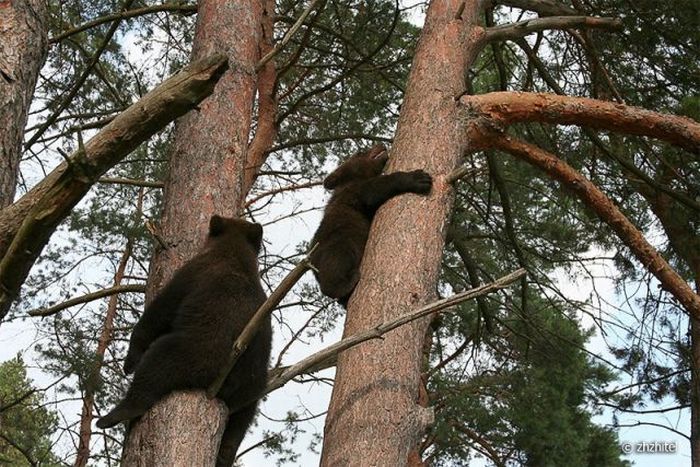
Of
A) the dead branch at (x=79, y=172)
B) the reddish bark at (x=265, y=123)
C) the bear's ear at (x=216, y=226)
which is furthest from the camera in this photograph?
the reddish bark at (x=265, y=123)

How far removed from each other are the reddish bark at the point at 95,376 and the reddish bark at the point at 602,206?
225 inches

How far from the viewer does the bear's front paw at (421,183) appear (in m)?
5.21

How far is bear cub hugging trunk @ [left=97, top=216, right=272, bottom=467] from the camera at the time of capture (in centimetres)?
443

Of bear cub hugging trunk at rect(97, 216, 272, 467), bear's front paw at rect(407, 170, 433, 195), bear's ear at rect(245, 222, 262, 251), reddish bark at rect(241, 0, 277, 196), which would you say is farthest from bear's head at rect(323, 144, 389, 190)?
bear cub hugging trunk at rect(97, 216, 272, 467)

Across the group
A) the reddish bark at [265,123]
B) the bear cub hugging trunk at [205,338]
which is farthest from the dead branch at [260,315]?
the reddish bark at [265,123]

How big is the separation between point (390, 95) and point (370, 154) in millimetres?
4192

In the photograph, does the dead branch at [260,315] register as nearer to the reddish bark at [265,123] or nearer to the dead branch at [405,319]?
the dead branch at [405,319]

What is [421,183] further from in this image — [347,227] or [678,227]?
[678,227]

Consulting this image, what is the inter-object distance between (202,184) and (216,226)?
339 mm

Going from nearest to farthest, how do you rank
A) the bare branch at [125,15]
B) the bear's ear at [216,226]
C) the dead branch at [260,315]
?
1. the dead branch at [260,315]
2. the bear's ear at [216,226]
3. the bare branch at [125,15]

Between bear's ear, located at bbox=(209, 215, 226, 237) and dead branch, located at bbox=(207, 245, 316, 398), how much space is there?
1102mm

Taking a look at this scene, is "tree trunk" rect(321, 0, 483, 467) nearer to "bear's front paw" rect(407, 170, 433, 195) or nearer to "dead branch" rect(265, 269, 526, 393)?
"bear's front paw" rect(407, 170, 433, 195)

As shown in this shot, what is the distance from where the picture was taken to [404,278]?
4.80 metres

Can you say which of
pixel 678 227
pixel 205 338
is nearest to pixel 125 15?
pixel 205 338
